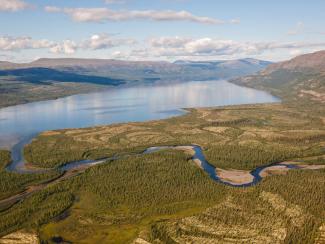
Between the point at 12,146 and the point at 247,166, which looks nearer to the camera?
the point at 247,166

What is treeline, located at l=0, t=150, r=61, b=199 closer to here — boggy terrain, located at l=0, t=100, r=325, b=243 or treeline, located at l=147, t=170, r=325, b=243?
boggy terrain, located at l=0, t=100, r=325, b=243

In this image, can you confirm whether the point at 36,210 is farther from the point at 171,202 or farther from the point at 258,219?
the point at 258,219

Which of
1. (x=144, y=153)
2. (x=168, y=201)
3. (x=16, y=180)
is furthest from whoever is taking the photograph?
(x=144, y=153)

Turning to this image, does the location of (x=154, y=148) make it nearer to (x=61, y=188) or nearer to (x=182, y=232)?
(x=61, y=188)

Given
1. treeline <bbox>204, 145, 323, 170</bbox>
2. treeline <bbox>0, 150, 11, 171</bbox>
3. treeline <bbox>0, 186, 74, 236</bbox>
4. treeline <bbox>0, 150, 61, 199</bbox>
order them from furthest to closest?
treeline <bbox>0, 150, 11, 171</bbox> → treeline <bbox>204, 145, 323, 170</bbox> → treeline <bbox>0, 150, 61, 199</bbox> → treeline <bbox>0, 186, 74, 236</bbox>

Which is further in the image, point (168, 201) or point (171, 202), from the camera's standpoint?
point (168, 201)

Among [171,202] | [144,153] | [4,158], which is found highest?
[144,153]

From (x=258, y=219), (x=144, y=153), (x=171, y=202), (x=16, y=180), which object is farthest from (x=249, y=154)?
(x=16, y=180)

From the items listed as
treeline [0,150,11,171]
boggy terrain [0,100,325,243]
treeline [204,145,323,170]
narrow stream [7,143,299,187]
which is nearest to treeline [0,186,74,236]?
boggy terrain [0,100,325,243]

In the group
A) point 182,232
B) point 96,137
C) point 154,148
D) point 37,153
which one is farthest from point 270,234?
point 96,137

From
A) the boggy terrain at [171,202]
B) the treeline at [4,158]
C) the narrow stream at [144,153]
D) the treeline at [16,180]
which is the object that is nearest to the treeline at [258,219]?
the boggy terrain at [171,202]

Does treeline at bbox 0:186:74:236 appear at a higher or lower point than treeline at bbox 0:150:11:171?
lower
